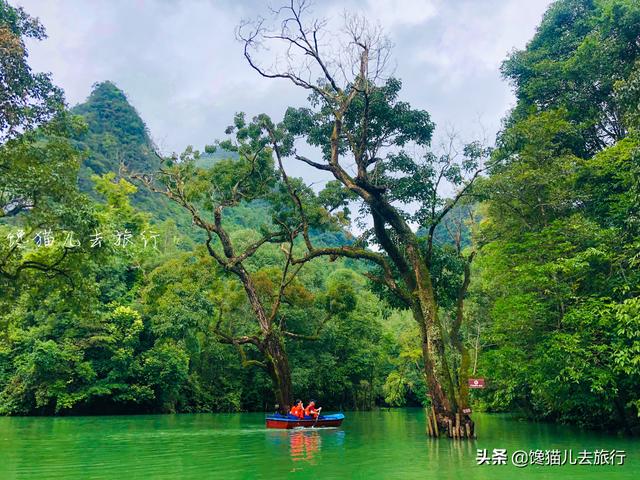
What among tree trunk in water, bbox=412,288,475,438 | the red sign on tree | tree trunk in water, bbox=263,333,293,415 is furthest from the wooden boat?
the red sign on tree

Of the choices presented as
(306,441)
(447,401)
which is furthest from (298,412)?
(447,401)

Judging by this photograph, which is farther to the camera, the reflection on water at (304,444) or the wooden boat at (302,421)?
the wooden boat at (302,421)

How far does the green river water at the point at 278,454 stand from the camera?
8789 mm

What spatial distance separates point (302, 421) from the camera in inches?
672

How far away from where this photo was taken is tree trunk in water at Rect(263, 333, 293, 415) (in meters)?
19.0

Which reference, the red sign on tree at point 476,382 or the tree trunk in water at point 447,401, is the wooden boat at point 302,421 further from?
the red sign on tree at point 476,382

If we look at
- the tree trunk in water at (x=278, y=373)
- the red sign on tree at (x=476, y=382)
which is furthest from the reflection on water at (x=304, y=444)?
the red sign on tree at (x=476, y=382)

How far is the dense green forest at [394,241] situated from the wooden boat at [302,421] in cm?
161

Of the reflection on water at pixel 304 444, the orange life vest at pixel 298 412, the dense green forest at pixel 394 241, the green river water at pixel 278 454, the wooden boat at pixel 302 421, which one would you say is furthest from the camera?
the orange life vest at pixel 298 412

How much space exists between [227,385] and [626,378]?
2337 cm

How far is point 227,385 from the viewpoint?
32.0m

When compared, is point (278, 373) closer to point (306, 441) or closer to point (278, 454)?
point (306, 441)

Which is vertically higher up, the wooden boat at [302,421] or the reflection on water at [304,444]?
the wooden boat at [302,421]

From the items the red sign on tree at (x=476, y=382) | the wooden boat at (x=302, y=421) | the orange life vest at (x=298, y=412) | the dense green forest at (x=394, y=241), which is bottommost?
the wooden boat at (x=302, y=421)
